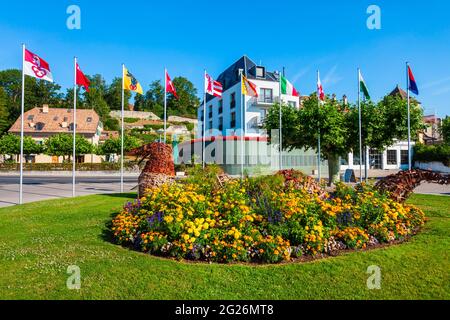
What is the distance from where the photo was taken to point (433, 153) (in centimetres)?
4128

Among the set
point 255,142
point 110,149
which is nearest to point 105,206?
point 255,142

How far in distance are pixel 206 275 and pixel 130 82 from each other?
13.5m

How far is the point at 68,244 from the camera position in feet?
20.8

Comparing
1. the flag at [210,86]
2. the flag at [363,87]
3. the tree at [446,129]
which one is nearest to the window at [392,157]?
the tree at [446,129]

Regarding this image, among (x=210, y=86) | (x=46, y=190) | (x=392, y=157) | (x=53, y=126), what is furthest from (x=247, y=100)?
(x=53, y=126)

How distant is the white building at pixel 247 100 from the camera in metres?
40.5

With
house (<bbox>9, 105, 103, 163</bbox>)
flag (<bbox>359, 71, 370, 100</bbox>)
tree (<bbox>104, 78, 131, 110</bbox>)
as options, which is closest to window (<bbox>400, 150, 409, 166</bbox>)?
flag (<bbox>359, 71, 370, 100</bbox>)

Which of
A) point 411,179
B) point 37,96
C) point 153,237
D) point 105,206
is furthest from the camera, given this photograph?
point 37,96

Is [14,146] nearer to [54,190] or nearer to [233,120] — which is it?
[233,120]

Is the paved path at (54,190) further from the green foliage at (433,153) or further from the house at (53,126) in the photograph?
the house at (53,126)

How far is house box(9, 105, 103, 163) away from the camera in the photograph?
5312 centimetres

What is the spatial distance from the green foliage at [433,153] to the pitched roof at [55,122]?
54571 millimetres

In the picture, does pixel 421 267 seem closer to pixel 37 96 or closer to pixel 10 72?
pixel 37 96
